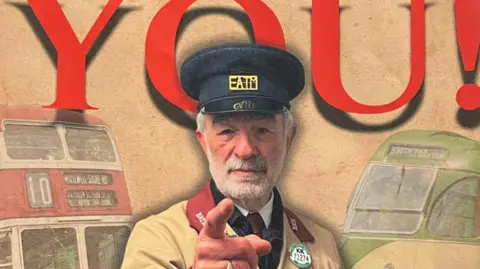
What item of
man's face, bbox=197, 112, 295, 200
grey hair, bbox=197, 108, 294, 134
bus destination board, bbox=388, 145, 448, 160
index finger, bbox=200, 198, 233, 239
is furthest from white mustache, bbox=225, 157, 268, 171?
bus destination board, bbox=388, 145, 448, 160

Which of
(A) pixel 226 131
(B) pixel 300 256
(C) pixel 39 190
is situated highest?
(A) pixel 226 131

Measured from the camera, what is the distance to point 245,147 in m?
2.62

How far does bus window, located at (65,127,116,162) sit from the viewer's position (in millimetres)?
2832

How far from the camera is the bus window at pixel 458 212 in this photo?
3.07 m

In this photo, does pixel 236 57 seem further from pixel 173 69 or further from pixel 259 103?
pixel 173 69

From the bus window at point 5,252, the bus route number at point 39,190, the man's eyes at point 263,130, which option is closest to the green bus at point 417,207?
the man's eyes at point 263,130

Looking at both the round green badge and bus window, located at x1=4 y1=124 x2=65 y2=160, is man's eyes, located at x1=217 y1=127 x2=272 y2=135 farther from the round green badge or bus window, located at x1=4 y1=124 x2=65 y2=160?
bus window, located at x1=4 y1=124 x2=65 y2=160

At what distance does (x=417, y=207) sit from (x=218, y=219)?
1.45 m

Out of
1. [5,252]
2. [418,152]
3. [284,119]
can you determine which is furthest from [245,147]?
[5,252]

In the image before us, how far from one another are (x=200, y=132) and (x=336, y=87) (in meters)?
0.67

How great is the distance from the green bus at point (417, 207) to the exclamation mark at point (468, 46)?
174mm

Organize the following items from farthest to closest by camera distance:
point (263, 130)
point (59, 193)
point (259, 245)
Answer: point (59, 193)
point (263, 130)
point (259, 245)

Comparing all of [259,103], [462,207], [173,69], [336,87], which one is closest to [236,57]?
[259,103]

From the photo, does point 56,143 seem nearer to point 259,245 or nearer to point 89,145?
point 89,145
